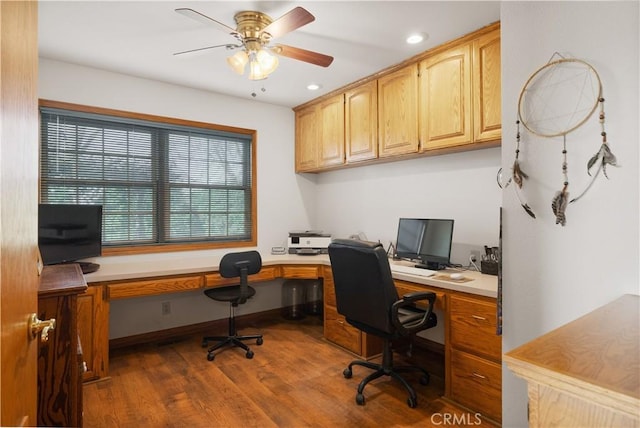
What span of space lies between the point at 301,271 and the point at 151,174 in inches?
70.6

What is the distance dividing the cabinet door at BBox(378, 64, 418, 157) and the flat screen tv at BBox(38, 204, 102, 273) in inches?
99.4

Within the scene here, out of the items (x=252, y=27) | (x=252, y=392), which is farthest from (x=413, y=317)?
(x=252, y=27)

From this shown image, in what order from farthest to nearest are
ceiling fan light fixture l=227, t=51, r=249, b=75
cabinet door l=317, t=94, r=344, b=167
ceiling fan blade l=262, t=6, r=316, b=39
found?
cabinet door l=317, t=94, r=344, b=167
ceiling fan light fixture l=227, t=51, r=249, b=75
ceiling fan blade l=262, t=6, r=316, b=39

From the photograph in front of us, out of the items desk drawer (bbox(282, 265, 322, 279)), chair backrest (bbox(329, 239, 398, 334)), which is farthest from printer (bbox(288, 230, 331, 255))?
chair backrest (bbox(329, 239, 398, 334))

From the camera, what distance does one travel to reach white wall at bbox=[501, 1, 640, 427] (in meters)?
1.26

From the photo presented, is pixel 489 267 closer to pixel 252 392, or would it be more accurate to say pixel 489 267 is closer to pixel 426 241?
pixel 426 241

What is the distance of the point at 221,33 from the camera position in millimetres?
2426


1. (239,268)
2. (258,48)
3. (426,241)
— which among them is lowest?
(239,268)

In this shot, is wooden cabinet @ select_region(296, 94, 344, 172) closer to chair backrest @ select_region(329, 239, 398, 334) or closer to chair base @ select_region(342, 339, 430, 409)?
chair backrest @ select_region(329, 239, 398, 334)

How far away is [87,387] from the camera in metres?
2.45

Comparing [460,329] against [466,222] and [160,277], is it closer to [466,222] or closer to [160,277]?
[466,222]

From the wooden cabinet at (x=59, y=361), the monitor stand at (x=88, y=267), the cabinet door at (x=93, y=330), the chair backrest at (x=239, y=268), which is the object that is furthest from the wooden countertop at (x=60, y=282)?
the chair backrest at (x=239, y=268)

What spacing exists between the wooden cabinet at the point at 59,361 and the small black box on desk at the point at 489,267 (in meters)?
2.46

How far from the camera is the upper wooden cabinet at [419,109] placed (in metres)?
2.35
